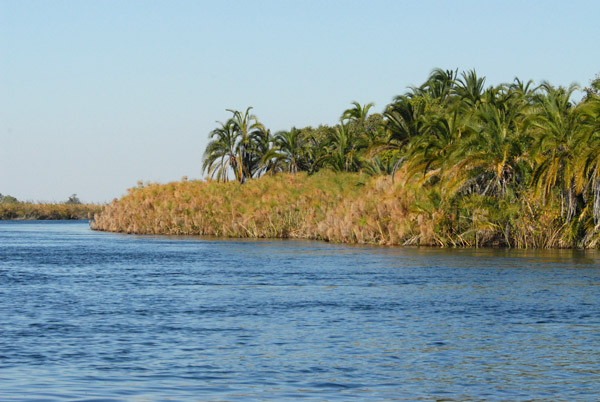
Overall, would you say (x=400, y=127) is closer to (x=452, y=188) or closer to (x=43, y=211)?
(x=452, y=188)

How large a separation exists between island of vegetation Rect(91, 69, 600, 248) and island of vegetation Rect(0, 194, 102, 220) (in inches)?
3074

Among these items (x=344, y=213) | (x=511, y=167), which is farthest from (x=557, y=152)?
(x=344, y=213)

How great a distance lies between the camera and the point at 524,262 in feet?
107

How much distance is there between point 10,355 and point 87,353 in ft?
3.88

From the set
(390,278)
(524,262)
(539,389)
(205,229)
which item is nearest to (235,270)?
(390,278)

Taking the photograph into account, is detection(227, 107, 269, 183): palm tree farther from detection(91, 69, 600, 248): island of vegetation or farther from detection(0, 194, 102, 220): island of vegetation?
detection(0, 194, 102, 220): island of vegetation

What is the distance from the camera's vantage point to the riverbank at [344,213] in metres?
41.4

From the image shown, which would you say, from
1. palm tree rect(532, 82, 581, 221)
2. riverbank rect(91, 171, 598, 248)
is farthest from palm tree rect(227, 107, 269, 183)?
palm tree rect(532, 82, 581, 221)

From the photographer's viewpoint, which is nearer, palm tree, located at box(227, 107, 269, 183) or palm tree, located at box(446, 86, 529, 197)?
palm tree, located at box(446, 86, 529, 197)

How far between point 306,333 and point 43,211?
133300 mm

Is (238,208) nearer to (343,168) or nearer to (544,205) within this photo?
(343,168)

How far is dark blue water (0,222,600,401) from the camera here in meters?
11.3

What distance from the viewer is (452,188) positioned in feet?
139

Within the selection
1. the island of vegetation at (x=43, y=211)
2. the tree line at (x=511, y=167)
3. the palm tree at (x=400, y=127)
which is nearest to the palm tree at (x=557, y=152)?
the tree line at (x=511, y=167)
